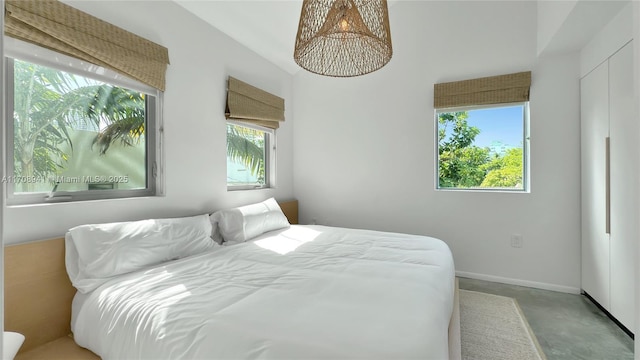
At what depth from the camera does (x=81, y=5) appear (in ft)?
5.87

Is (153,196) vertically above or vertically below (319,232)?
above

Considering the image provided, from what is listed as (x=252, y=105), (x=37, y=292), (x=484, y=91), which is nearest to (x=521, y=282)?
(x=484, y=91)

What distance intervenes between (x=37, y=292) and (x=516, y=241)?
147 inches

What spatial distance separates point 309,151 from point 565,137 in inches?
107

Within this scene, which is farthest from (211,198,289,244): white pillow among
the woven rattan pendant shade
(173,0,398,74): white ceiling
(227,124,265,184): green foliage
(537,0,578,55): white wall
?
(537,0,578,55): white wall

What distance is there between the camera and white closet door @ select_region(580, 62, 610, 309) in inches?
88.3

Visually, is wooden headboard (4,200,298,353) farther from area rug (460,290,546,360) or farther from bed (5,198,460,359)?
area rug (460,290,546,360)

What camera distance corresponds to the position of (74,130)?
1.86 meters

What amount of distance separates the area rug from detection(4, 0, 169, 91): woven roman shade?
289cm

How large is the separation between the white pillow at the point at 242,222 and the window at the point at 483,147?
1960mm

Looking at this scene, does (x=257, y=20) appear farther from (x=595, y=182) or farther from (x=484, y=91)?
(x=595, y=182)

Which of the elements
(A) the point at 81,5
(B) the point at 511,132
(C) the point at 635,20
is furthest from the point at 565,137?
(A) the point at 81,5

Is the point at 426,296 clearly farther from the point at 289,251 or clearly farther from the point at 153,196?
the point at 153,196

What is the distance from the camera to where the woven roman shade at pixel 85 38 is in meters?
1.51
